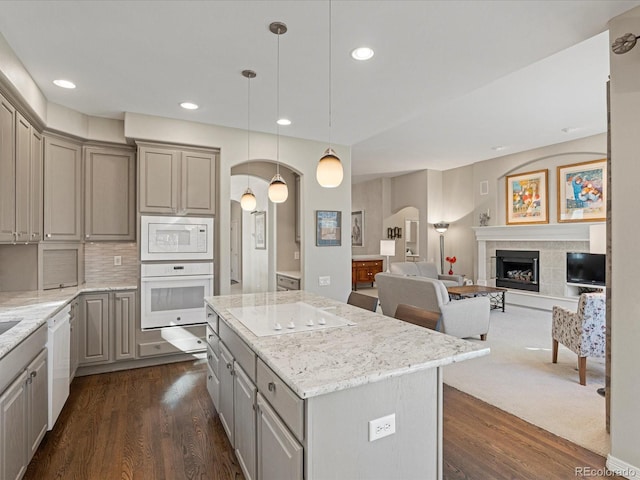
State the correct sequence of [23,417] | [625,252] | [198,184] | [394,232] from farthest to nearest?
[394,232], [198,184], [625,252], [23,417]

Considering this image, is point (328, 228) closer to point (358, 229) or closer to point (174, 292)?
point (174, 292)

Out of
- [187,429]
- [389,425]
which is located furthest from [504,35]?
[187,429]

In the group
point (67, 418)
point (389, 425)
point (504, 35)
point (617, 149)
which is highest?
point (504, 35)

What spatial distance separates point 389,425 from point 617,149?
6.93ft

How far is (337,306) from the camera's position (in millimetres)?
2723

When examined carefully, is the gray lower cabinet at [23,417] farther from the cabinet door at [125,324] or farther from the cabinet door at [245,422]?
the cabinet door at [125,324]

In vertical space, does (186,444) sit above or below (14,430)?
below

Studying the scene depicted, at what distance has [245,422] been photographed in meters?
1.93

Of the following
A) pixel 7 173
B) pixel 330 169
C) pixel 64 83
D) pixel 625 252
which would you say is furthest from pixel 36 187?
pixel 625 252

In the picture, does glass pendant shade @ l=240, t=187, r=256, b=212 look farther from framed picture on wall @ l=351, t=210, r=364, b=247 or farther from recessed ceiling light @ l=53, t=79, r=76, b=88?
framed picture on wall @ l=351, t=210, r=364, b=247

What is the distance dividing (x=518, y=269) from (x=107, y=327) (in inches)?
290

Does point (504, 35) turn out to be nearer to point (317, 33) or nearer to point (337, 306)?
point (317, 33)

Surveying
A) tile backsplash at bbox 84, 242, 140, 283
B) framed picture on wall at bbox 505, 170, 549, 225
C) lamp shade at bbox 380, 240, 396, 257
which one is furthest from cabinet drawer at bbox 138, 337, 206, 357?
framed picture on wall at bbox 505, 170, 549, 225

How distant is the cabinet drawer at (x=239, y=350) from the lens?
5.90 ft
